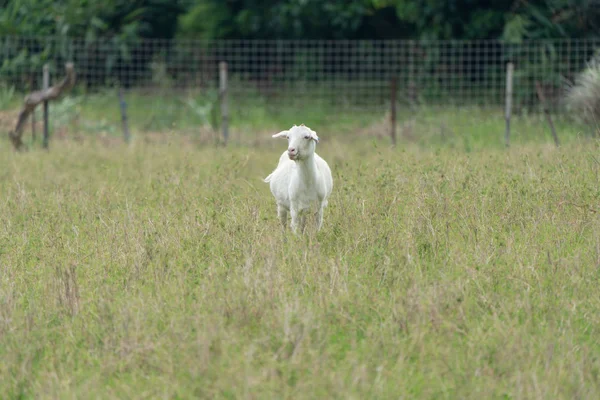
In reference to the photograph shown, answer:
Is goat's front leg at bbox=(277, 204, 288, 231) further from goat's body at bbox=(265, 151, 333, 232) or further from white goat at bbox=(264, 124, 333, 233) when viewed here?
goat's body at bbox=(265, 151, 333, 232)

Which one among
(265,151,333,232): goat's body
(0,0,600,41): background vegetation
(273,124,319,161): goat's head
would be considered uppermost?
(0,0,600,41): background vegetation

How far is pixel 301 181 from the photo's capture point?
21.7 ft

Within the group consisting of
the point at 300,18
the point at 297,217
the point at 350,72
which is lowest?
the point at 297,217

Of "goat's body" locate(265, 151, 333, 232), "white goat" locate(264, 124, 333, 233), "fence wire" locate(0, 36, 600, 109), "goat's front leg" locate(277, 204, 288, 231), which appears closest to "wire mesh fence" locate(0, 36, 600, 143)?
"fence wire" locate(0, 36, 600, 109)

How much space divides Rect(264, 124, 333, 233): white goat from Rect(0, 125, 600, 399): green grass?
0.20m

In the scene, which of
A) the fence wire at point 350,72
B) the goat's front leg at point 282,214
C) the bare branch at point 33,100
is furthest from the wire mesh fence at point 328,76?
the goat's front leg at point 282,214

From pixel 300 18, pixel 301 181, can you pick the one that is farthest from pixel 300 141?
pixel 300 18

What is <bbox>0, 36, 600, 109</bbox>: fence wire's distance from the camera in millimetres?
15922

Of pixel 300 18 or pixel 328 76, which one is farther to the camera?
pixel 300 18

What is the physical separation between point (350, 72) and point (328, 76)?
2.89 ft

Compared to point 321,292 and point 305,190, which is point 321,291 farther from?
point 305,190

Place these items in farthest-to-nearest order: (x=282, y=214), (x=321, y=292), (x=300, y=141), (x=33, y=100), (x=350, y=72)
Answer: (x=350, y=72), (x=33, y=100), (x=282, y=214), (x=300, y=141), (x=321, y=292)

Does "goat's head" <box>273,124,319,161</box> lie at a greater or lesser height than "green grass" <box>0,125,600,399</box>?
greater

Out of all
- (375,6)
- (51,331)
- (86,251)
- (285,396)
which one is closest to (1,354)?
(51,331)
